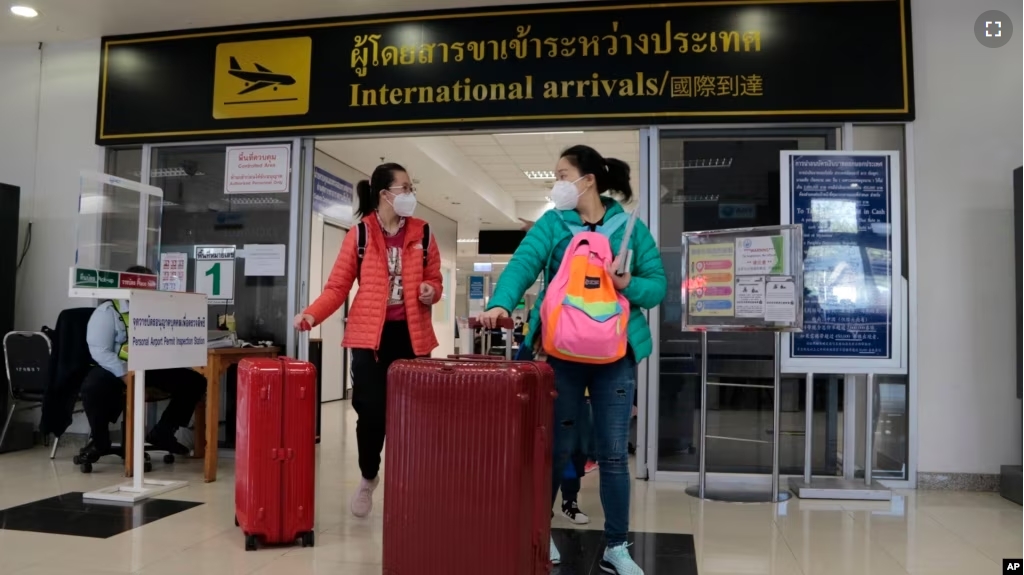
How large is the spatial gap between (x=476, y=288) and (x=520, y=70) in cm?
1023

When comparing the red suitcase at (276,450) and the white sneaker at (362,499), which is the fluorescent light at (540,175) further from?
the red suitcase at (276,450)

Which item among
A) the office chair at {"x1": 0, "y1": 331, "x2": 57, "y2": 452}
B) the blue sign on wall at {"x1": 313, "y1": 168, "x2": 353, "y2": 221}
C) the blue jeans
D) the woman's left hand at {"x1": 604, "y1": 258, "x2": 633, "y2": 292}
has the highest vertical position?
the blue sign on wall at {"x1": 313, "y1": 168, "x2": 353, "y2": 221}

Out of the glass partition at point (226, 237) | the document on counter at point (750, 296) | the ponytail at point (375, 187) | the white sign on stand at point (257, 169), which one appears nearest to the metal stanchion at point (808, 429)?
the document on counter at point (750, 296)

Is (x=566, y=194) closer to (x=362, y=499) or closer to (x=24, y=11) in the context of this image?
(x=362, y=499)

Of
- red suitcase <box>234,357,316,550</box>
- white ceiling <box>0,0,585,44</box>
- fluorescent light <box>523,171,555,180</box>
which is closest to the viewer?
red suitcase <box>234,357,316,550</box>

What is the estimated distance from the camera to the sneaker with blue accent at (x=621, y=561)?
8.01ft

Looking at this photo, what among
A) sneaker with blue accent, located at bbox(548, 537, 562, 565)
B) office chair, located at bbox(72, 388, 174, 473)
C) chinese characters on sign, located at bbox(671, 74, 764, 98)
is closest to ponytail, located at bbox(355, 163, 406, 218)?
sneaker with blue accent, located at bbox(548, 537, 562, 565)

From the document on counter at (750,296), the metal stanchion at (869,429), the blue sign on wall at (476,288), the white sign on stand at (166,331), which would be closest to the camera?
the white sign on stand at (166,331)

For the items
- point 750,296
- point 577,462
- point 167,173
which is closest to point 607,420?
point 577,462

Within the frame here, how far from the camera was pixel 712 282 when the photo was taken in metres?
3.98

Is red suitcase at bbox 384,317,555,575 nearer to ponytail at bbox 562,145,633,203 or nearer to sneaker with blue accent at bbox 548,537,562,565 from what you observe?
sneaker with blue accent at bbox 548,537,562,565

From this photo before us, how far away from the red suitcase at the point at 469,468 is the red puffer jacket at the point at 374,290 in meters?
1.13

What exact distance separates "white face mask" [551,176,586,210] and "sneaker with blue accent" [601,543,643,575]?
1145 mm

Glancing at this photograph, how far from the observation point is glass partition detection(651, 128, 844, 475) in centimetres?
442
